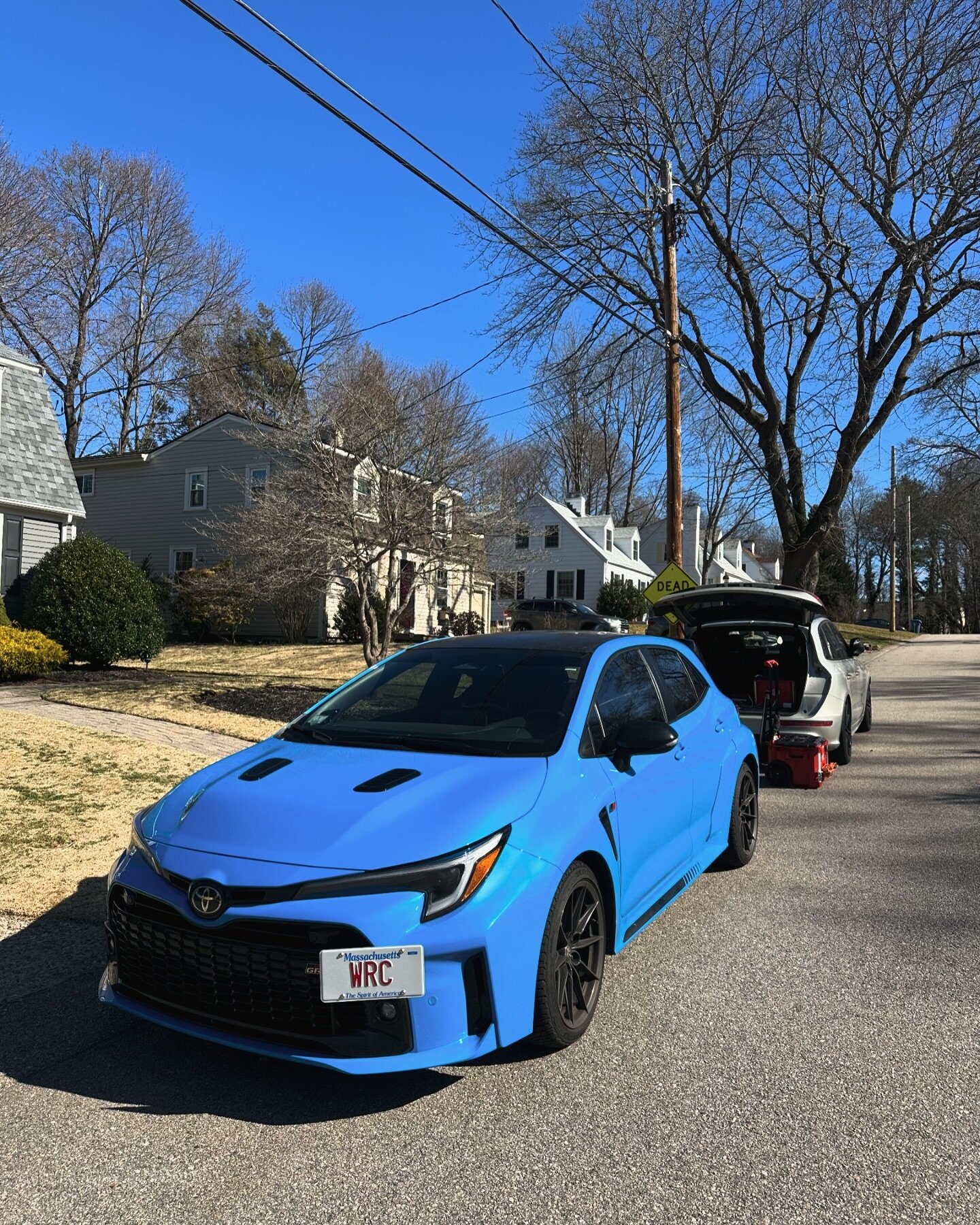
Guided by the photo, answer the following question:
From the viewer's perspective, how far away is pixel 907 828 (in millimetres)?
7301

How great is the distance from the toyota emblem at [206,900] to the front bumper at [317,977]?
0.08 feet

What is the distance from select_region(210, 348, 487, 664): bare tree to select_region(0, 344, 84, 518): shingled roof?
4.42 metres

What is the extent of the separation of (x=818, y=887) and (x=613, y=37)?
18.4m

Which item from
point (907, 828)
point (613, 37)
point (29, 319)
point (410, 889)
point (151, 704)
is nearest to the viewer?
point (410, 889)

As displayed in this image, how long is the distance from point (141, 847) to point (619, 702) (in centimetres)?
228

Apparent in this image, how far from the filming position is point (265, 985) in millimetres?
3094

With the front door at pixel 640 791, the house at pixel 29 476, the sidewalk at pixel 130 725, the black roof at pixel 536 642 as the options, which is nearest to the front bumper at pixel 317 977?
the front door at pixel 640 791

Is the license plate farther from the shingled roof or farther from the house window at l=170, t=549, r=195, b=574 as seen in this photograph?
the house window at l=170, t=549, r=195, b=574

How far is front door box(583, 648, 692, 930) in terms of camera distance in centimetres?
412

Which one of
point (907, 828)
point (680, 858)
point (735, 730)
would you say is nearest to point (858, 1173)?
point (680, 858)

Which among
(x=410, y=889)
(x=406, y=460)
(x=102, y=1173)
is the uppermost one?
(x=406, y=460)

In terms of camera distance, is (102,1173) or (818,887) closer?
(102,1173)

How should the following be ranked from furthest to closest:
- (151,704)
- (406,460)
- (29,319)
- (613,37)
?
(29,319), (613,37), (406,460), (151,704)

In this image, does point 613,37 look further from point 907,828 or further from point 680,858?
point 680,858
